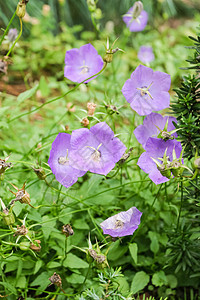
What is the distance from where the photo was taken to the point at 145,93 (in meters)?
1.41

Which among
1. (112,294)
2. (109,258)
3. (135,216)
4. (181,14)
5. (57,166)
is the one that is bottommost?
(181,14)

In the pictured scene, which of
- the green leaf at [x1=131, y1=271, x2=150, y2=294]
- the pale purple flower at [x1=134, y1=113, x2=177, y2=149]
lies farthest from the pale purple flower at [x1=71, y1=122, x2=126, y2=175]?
the green leaf at [x1=131, y1=271, x2=150, y2=294]

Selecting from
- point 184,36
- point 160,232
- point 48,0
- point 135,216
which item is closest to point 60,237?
point 135,216

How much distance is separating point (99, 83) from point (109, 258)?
60.9 inches

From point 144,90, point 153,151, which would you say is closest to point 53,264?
point 153,151

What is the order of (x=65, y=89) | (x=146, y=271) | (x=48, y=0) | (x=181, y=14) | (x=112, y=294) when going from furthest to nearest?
(x=181, y=14), (x=48, y=0), (x=65, y=89), (x=146, y=271), (x=112, y=294)

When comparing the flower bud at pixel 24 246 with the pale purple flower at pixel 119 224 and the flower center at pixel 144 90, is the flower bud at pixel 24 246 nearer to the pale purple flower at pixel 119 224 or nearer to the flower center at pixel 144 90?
the pale purple flower at pixel 119 224

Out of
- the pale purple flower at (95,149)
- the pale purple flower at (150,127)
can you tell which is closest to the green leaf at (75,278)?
the pale purple flower at (95,149)

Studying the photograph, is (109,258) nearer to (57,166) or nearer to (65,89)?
(57,166)

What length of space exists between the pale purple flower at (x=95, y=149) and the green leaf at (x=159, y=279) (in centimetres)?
54

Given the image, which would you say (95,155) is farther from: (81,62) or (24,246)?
(81,62)

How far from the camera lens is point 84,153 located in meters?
1.25

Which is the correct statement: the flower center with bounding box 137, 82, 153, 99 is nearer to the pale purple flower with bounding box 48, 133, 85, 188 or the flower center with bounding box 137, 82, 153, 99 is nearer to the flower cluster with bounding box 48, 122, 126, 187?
the flower cluster with bounding box 48, 122, 126, 187

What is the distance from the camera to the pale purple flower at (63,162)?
4.06 feet
